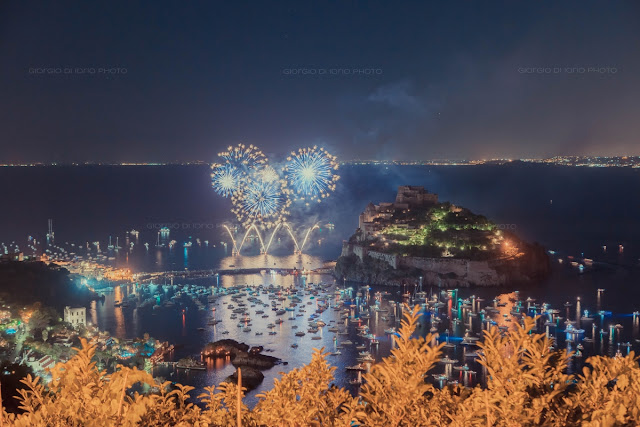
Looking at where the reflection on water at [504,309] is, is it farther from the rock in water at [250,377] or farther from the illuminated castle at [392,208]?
the rock in water at [250,377]

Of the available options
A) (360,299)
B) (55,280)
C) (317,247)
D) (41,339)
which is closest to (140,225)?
(317,247)

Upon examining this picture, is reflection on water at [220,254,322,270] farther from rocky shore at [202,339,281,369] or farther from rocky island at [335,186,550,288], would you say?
rocky shore at [202,339,281,369]

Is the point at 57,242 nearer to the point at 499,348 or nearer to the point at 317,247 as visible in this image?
the point at 317,247

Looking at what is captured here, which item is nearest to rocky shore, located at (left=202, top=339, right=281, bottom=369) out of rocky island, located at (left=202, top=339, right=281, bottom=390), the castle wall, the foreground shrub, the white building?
rocky island, located at (left=202, top=339, right=281, bottom=390)

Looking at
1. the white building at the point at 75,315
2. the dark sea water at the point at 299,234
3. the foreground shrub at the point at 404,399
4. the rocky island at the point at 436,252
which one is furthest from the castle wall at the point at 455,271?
the foreground shrub at the point at 404,399

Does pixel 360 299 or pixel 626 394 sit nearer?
pixel 626 394

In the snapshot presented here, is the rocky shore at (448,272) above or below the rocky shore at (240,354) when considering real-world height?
above

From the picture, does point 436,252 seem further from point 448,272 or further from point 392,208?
point 392,208
